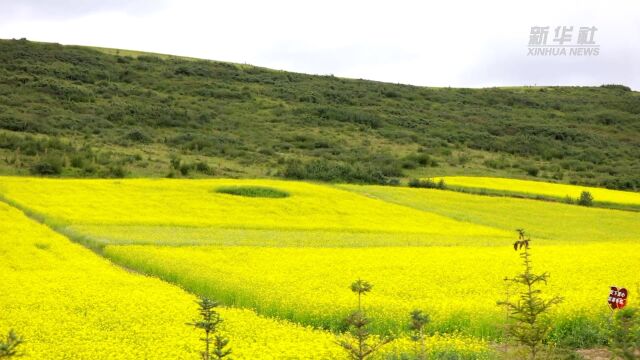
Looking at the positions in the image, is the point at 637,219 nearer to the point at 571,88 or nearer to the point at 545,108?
the point at 545,108

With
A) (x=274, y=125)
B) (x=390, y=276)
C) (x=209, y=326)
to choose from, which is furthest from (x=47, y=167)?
(x=209, y=326)

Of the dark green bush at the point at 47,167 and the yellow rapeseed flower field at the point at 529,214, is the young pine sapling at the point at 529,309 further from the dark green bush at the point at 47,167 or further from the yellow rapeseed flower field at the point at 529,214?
the dark green bush at the point at 47,167

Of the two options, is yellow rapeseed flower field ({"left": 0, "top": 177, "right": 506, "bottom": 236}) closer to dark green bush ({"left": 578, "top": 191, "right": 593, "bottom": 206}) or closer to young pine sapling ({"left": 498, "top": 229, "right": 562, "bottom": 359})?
dark green bush ({"left": 578, "top": 191, "right": 593, "bottom": 206})

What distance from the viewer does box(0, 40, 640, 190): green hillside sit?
151 feet

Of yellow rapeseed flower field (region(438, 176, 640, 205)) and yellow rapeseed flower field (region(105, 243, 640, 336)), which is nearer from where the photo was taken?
yellow rapeseed flower field (region(105, 243, 640, 336))

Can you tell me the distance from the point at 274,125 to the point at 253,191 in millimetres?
29524

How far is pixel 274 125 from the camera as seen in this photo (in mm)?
63000

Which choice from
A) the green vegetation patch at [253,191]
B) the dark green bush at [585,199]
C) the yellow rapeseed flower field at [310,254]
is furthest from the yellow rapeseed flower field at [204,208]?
the dark green bush at [585,199]

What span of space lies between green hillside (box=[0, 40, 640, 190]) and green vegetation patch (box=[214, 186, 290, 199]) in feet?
31.0

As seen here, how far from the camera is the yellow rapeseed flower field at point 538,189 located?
39.4 metres

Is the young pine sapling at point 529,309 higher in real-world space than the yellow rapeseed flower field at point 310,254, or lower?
higher

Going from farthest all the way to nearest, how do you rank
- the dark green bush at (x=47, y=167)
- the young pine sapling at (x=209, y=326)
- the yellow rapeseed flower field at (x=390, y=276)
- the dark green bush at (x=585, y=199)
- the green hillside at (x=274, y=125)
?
1. the green hillside at (x=274, y=125)
2. the dark green bush at (x=47, y=167)
3. the dark green bush at (x=585, y=199)
4. the yellow rapeseed flower field at (x=390, y=276)
5. the young pine sapling at (x=209, y=326)

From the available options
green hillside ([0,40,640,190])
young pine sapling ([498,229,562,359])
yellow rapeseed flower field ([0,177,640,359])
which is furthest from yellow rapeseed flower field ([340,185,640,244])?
young pine sapling ([498,229,562,359])

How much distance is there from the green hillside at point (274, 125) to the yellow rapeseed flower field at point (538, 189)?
18.6 feet
